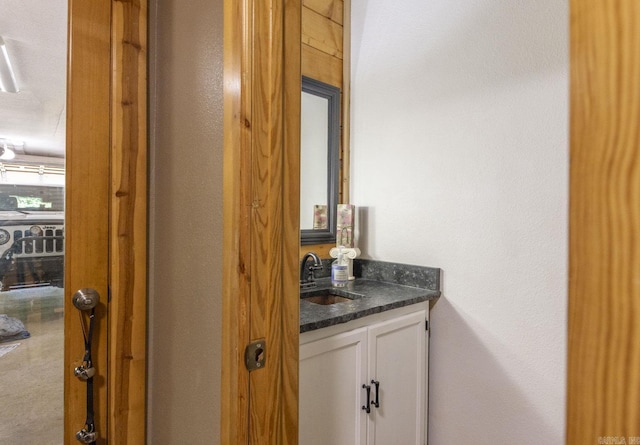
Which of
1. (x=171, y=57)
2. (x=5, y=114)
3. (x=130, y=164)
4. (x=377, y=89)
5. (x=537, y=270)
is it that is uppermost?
(x=377, y=89)

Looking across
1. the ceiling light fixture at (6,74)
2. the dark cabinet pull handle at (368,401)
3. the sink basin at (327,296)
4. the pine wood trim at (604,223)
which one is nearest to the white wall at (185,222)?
the ceiling light fixture at (6,74)

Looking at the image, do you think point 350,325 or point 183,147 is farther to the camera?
point 350,325

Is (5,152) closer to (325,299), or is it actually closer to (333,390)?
(333,390)

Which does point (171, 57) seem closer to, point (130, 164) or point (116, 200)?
point (130, 164)

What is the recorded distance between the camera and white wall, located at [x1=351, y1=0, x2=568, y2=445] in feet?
4.93

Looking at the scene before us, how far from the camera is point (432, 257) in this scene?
6.24ft

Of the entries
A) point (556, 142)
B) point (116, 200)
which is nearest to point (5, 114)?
point (116, 200)

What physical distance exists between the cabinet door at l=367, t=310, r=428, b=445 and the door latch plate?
0.90 meters

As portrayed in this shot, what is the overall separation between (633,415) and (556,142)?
5.03 feet

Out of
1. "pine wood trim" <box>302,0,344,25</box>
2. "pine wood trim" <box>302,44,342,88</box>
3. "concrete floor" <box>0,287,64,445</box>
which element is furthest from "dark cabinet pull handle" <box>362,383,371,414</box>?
"pine wood trim" <box>302,0,344,25</box>

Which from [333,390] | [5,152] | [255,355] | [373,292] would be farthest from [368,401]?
[5,152]

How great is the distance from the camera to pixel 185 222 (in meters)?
0.92

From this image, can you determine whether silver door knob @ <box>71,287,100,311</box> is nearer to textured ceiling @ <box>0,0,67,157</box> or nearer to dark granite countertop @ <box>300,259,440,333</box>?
textured ceiling @ <box>0,0,67,157</box>

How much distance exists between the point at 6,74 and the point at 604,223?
1323 millimetres
